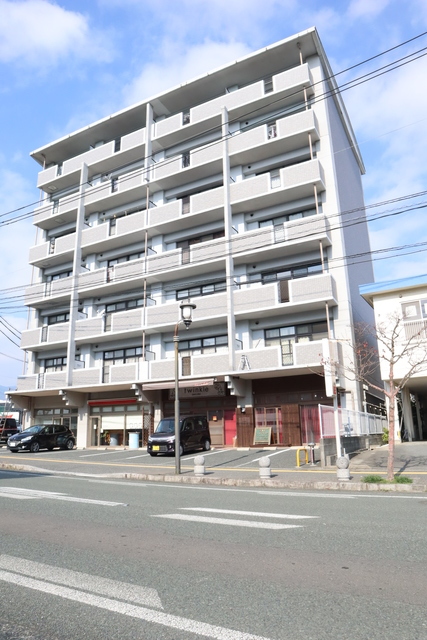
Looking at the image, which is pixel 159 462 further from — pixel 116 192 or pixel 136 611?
pixel 116 192

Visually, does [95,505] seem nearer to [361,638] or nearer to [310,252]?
[361,638]

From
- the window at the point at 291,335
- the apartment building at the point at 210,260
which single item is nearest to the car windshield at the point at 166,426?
the apartment building at the point at 210,260

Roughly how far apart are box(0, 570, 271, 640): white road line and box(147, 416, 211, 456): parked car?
18382 millimetres

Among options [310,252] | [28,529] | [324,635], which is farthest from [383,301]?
[324,635]

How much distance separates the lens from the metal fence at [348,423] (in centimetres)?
1661

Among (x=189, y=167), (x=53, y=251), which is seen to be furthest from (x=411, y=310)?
(x=53, y=251)

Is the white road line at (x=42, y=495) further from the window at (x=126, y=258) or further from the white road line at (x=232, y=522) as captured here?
the window at (x=126, y=258)

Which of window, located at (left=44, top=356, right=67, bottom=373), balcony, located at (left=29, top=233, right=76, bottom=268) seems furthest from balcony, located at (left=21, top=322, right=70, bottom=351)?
balcony, located at (left=29, top=233, right=76, bottom=268)

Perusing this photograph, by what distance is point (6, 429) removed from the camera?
123 ft

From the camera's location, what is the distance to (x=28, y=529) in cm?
651

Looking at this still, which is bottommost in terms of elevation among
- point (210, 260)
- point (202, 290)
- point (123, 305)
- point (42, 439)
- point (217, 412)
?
point (42, 439)

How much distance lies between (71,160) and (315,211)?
65.6ft

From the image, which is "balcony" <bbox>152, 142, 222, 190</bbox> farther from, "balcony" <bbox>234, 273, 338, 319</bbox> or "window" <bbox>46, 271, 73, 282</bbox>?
"window" <bbox>46, 271, 73, 282</bbox>

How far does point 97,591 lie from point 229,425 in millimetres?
23197
